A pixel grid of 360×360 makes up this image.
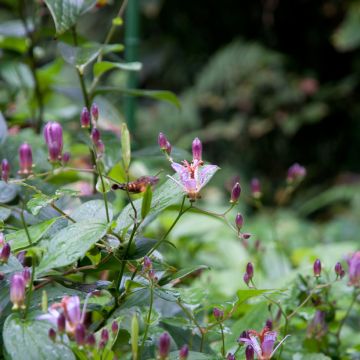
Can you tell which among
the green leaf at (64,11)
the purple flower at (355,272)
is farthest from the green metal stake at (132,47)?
the purple flower at (355,272)

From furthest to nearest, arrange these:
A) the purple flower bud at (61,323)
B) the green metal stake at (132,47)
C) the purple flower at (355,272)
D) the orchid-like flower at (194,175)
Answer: the green metal stake at (132,47), the purple flower at (355,272), the orchid-like flower at (194,175), the purple flower bud at (61,323)

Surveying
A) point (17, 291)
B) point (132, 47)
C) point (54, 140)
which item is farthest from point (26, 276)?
point (132, 47)

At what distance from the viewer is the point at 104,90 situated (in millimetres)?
962

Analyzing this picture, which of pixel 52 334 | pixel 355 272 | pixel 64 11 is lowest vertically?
pixel 355 272

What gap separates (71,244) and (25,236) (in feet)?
0.28

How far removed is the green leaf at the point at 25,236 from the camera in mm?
612

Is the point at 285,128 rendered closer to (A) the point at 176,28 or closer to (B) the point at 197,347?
(A) the point at 176,28

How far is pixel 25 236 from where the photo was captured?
2.09 feet

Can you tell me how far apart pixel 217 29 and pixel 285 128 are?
72 centimetres

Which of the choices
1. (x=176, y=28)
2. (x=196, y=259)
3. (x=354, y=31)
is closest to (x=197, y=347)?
(x=196, y=259)

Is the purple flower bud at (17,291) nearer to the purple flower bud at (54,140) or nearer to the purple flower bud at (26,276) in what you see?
the purple flower bud at (26,276)

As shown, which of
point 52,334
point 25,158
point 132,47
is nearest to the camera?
point 52,334

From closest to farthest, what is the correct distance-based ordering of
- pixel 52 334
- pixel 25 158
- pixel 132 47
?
1. pixel 52 334
2. pixel 25 158
3. pixel 132 47

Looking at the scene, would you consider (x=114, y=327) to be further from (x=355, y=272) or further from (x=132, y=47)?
(x=132, y=47)
